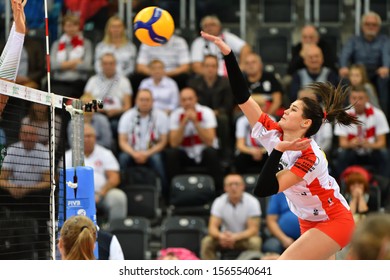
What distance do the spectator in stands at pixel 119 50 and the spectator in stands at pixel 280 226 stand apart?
415 cm

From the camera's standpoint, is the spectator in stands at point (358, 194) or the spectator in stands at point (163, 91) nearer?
the spectator in stands at point (358, 194)

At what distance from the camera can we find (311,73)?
1505cm

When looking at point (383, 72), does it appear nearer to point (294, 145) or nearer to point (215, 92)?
point (215, 92)

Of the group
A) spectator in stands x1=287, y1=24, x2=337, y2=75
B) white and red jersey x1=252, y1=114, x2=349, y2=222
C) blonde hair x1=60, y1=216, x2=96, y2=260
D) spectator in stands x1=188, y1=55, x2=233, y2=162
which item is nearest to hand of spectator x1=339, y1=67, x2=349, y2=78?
spectator in stands x1=287, y1=24, x2=337, y2=75

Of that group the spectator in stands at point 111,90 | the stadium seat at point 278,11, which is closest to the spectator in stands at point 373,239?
the spectator in stands at point 111,90

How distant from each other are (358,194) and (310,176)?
4.86 m

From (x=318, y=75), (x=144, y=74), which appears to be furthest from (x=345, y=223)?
(x=144, y=74)

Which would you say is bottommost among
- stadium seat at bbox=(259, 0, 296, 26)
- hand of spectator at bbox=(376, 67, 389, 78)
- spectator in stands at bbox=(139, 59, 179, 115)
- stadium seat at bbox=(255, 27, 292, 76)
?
spectator in stands at bbox=(139, 59, 179, 115)

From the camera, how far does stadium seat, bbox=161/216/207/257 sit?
42.8 ft

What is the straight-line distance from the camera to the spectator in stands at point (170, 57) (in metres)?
15.8

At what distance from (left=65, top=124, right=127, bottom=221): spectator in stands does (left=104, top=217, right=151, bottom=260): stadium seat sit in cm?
38

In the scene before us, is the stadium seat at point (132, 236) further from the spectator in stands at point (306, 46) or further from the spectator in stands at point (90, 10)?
the spectator in stands at point (90, 10)

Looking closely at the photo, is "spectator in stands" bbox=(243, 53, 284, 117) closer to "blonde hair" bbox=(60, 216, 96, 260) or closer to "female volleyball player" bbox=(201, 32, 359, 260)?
"female volleyball player" bbox=(201, 32, 359, 260)

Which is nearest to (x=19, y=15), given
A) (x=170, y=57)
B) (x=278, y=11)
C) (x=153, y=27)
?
(x=153, y=27)
